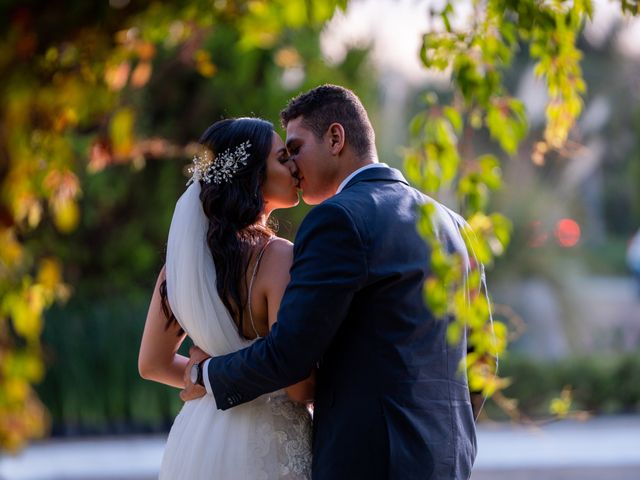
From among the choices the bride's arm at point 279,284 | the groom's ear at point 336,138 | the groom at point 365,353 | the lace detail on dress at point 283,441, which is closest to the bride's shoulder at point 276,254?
the bride's arm at point 279,284

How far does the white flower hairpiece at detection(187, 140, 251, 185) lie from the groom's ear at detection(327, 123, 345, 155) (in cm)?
25

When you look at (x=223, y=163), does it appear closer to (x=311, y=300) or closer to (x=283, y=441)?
(x=311, y=300)

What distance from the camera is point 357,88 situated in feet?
35.0

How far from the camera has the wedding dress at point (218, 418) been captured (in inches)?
128

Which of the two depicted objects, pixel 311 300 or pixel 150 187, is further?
pixel 150 187

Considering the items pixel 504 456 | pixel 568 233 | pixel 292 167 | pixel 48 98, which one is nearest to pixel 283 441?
pixel 292 167

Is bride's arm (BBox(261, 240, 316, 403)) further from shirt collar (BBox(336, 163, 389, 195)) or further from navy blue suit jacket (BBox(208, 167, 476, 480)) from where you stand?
shirt collar (BBox(336, 163, 389, 195))

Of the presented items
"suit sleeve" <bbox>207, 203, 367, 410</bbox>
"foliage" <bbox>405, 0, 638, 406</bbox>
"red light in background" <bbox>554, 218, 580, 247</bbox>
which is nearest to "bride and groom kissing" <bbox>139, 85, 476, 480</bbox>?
"suit sleeve" <bbox>207, 203, 367, 410</bbox>

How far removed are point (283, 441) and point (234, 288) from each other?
0.47 metres

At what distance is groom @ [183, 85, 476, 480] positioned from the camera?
2914mm

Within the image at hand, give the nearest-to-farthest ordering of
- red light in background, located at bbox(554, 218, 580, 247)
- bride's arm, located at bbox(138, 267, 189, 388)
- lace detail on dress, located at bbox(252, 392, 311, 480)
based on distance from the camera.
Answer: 1. lace detail on dress, located at bbox(252, 392, 311, 480)
2. bride's arm, located at bbox(138, 267, 189, 388)
3. red light in background, located at bbox(554, 218, 580, 247)

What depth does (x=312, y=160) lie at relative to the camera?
10.7 feet

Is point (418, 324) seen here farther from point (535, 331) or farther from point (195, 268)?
point (535, 331)

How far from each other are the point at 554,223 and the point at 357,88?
169 inches
